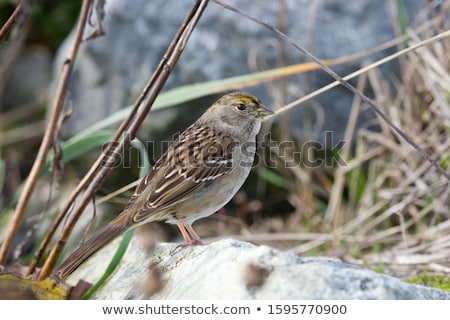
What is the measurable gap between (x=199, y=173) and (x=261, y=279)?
110 centimetres

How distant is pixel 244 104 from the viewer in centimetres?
343

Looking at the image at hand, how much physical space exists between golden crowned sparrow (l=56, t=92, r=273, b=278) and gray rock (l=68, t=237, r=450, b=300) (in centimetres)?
34

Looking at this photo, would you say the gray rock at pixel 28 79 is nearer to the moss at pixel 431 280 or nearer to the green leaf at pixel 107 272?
the green leaf at pixel 107 272

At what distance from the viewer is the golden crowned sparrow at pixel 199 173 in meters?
2.94

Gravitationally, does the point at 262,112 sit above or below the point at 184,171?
above

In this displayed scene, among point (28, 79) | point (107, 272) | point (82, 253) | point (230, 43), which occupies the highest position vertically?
point (230, 43)

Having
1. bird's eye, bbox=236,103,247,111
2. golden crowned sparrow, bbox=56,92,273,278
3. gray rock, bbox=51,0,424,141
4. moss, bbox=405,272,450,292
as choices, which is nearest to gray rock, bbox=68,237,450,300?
golden crowned sparrow, bbox=56,92,273,278

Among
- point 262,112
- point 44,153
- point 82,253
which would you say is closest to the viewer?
point 82,253

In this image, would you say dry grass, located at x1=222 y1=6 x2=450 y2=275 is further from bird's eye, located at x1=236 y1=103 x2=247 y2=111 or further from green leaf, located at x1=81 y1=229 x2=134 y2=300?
green leaf, located at x1=81 y1=229 x2=134 y2=300

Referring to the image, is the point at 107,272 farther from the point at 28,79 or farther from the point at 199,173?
the point at 28,79

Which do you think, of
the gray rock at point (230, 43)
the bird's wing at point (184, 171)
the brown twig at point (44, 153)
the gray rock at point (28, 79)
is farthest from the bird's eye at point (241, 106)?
the gray rock at point (28, 79)

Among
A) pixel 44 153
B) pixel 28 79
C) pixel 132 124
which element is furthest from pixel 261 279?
pixel 28 79

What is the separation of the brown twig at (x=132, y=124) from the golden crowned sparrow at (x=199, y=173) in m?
0.17

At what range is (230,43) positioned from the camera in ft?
15.1
